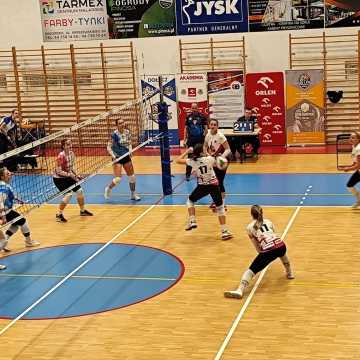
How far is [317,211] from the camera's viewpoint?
1589 cm

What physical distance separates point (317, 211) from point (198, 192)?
128 inches

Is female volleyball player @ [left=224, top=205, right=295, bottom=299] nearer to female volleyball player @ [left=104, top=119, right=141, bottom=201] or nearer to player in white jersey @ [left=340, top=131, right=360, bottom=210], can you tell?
player in white jersey @ [left=340, top=131, right=360, bottom=210]

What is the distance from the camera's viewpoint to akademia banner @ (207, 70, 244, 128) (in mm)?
24828

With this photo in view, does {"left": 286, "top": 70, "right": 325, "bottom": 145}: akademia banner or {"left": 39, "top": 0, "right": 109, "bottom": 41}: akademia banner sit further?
{"left": 39, "top": 0, "right": 109, "bottom": 41}: akademia banner

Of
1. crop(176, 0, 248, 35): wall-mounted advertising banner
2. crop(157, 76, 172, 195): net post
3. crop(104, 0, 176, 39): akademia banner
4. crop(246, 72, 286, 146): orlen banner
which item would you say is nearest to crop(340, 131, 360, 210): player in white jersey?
crop(157, 76, 172, 195): net post

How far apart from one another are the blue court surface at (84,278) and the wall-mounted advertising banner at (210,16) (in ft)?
43.5

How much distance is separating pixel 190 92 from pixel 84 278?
14.0 meters

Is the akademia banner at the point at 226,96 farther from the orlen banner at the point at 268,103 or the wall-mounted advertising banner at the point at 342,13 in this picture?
the wall-mounted advertising banner at the point at 342,13

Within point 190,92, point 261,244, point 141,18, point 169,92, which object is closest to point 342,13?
point 190,92

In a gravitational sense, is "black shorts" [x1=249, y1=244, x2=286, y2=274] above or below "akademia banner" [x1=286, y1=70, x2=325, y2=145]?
below

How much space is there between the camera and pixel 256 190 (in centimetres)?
1830

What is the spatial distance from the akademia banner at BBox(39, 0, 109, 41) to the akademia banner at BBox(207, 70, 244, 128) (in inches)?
183

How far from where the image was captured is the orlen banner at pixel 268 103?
24391mm

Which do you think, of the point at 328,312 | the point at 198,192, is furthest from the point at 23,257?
the point at 328,312
